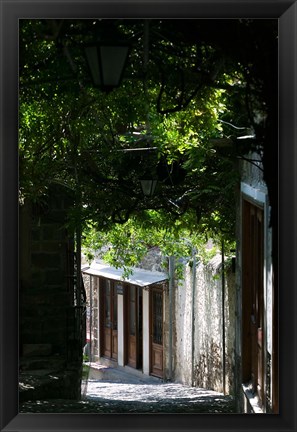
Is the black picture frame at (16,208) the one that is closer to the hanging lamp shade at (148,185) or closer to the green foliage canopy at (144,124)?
the green foliage canopy at (144,124)

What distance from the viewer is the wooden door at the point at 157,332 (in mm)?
5070

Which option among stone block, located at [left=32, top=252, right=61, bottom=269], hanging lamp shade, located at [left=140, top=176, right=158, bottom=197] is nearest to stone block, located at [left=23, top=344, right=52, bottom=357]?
stone block, located at [left=32, top=252, right=61, bottom=269]

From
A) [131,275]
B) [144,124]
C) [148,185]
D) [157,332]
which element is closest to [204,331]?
[157,332]

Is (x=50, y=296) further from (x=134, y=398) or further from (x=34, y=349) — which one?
(x=134, y=398)

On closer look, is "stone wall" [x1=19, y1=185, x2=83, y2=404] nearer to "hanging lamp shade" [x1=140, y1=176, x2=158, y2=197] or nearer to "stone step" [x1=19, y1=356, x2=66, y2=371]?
"stone step" [x1=19, y1=356, x2=66, y2=371]

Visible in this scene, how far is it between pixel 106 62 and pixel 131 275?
83 cm

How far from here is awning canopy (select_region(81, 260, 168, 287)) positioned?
5008mm

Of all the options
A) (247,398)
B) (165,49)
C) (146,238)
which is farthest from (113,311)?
(165,49)

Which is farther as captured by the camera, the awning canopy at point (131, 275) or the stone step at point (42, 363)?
the awning canopy at point (131, 275)

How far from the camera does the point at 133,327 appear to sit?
201 inches

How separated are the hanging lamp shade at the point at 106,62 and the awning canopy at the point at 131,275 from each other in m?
0.69

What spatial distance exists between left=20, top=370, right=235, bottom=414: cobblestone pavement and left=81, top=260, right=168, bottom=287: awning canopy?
0.38 metres

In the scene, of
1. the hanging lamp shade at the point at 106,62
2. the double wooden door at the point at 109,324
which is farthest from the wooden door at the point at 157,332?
the hanging lamp shade at the point at 106,62
